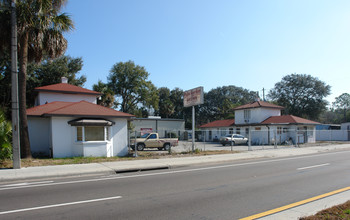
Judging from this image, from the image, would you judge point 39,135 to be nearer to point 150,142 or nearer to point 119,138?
point 119,138

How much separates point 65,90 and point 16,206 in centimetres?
2029

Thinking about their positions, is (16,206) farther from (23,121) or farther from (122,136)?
(122,136)

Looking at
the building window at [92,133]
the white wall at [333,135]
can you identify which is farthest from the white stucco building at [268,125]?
the building window at [92,133]

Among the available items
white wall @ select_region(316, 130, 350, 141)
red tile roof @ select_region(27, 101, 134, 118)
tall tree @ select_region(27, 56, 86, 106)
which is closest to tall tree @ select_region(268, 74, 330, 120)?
white wall @ select_region(316, 130, 350, 141)

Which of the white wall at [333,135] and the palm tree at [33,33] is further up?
the palm tree at [33,33]

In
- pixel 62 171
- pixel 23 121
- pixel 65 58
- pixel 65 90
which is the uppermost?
pixel 65 58

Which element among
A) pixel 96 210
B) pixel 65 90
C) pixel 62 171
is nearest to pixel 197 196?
pixel 96 210

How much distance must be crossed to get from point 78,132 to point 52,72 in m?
23.9

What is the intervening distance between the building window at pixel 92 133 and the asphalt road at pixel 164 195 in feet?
24.4

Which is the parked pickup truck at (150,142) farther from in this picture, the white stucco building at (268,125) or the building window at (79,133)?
the white stucco building at (268,125)

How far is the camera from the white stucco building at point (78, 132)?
682 inches

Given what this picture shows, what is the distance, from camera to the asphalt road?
586 centimetres

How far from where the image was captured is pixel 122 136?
19.0m

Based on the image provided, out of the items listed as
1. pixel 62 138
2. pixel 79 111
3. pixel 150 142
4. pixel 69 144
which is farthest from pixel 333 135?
pixel 62 138
